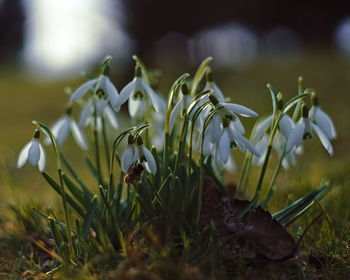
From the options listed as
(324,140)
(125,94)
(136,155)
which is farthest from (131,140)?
(324,140)

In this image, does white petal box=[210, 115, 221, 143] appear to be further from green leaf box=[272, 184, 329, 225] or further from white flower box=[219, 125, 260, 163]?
green leaf box=[272, 184, 329, 225]

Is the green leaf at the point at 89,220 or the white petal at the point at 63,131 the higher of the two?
the white petal at the point at 63,131

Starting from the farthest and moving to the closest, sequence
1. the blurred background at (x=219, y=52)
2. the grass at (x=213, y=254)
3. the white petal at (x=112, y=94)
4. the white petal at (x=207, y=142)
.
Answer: the blurred background at (x=219, y=52), the white petal at (x=112, y=94), the white petal at (x=207, y=142), the grass at (x=213, y=254)

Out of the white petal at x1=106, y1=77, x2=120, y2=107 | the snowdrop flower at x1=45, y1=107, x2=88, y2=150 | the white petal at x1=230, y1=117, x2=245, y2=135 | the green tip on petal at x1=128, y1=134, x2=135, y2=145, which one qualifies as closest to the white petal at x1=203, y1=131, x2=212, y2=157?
the white petal at x1=230, y1=117, x2=245, y2=135

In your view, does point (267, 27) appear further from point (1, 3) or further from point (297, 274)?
point (297, 274)

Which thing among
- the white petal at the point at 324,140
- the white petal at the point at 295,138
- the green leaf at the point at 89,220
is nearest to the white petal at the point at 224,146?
the white petal at the point at 295,138

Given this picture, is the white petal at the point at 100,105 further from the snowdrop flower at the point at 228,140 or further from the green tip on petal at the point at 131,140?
the snowdrop flower at the point at 228,140

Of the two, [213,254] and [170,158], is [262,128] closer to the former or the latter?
[170,158]

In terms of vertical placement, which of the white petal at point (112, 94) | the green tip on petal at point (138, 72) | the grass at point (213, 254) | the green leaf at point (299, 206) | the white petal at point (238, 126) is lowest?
the grass at point (213, 254)

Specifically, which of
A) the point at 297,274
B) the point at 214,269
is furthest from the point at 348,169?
the point at 214,269
